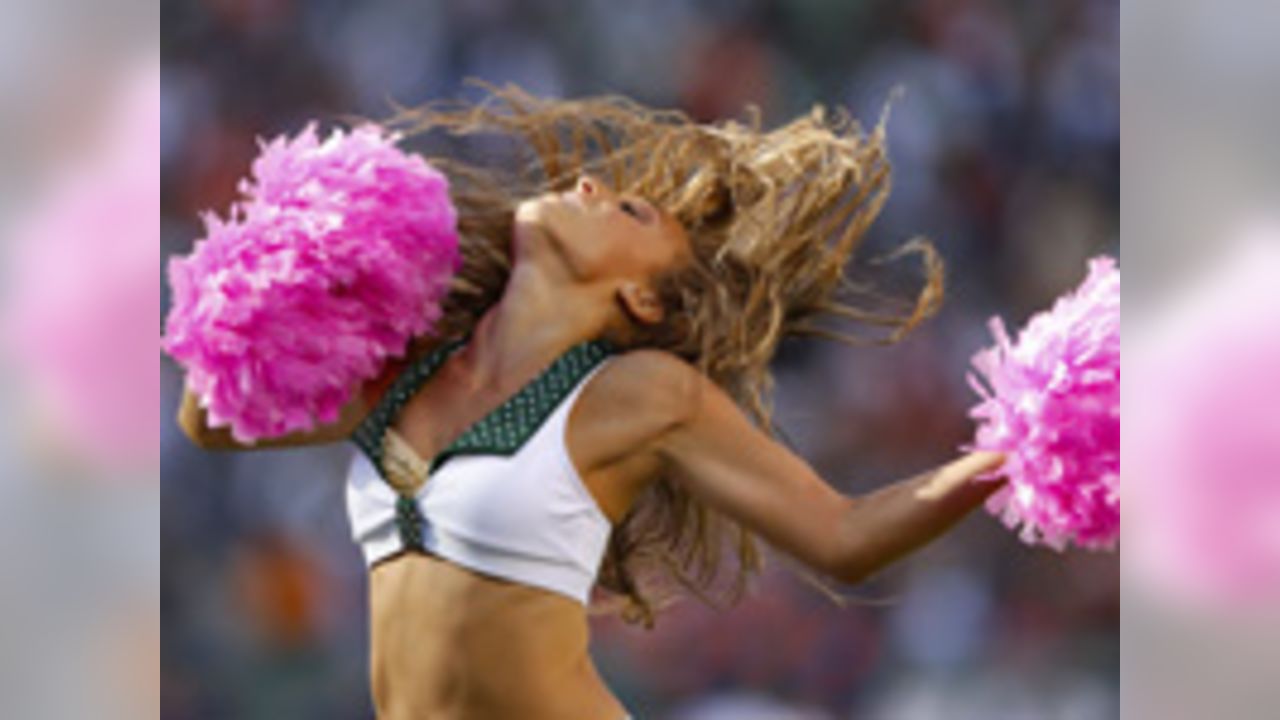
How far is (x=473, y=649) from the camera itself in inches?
80.2

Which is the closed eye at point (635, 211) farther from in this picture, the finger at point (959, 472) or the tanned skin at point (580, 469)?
the finger at point (959, 472)

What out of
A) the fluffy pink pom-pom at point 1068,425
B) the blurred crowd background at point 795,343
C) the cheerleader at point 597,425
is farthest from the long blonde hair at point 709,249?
the blurred crowd background at point 795,343

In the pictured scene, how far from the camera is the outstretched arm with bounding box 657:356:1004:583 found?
6.29ft

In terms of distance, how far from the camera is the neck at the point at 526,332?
2176 mm

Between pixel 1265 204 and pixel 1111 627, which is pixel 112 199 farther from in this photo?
pixel 1111 627

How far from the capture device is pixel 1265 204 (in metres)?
0.67

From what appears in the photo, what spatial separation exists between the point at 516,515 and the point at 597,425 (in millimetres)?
153

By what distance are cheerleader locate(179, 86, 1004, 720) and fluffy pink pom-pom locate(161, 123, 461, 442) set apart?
0.36 feet

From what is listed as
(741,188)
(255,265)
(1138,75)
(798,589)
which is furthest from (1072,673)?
(1138,75)

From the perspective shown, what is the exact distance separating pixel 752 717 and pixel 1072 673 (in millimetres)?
786

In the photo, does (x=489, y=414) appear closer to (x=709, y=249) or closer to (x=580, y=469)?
(x=580, y=469)

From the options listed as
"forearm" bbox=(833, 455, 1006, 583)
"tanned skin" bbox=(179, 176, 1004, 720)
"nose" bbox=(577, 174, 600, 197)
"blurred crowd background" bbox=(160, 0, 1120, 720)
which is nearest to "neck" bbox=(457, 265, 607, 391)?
"tanned skin" bbox=(179, 176, 1004, 720)

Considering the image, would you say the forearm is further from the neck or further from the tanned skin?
the neck

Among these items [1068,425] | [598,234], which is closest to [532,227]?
[598,234]
